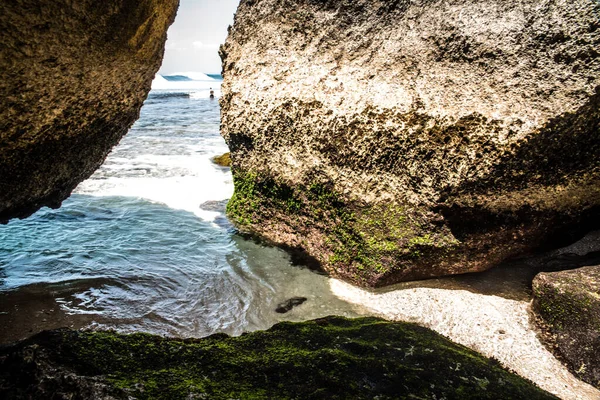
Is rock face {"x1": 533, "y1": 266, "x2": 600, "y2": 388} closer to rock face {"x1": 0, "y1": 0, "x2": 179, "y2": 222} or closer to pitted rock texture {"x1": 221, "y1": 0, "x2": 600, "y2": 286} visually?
pitted rock texture {"x1": 221, "y1": 0, "x2": 600, "y2": 286}

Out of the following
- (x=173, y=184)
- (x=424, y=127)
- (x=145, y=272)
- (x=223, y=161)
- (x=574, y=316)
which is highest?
(x=424, y=127)

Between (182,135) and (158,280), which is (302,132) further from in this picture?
(182,135)

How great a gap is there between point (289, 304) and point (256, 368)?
2275 millimetres

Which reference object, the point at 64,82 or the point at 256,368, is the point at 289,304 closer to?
the point at 256,368

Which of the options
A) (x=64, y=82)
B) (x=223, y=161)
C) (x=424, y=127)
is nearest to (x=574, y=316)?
(x=424, y=127)

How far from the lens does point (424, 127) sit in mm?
4332

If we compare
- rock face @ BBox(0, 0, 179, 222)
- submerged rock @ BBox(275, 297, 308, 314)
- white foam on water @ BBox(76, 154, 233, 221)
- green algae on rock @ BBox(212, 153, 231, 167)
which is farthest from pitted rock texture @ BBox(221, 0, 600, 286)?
green algae on rock @ BBox(212, 153, 231, 167)

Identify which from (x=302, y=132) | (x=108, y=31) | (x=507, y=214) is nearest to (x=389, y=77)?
(x=302, y=132)

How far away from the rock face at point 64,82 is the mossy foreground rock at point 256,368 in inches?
83.9

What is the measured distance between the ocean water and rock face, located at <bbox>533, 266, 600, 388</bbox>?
2.05m

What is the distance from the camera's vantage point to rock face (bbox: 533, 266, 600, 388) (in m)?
3.33

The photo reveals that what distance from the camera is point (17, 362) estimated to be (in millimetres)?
2061

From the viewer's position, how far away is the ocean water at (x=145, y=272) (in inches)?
169

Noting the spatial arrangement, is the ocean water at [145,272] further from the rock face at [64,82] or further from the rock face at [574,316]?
the rock face at [574,316]
